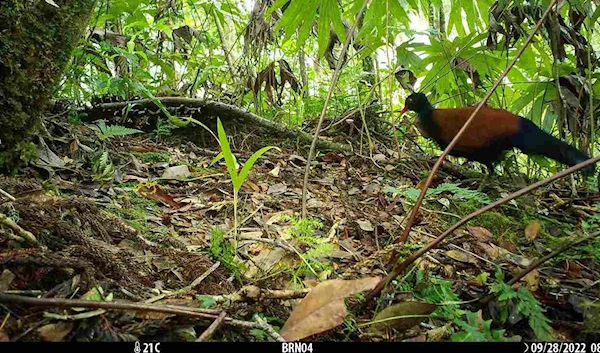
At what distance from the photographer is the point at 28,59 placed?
134 cm

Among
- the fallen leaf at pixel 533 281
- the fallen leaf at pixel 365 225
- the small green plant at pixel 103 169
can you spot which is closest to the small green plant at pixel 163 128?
the small green plant at pixel 103 169

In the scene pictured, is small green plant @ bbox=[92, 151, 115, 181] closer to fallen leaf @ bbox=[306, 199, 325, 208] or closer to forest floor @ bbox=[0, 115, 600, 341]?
forest floor @ bbox=[0, 115, 600, 341]

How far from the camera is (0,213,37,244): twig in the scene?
3.14 feet

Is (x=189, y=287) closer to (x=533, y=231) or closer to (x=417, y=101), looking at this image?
(x=533, y=231)

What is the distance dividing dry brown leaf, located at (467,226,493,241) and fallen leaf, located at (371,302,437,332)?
699 mm

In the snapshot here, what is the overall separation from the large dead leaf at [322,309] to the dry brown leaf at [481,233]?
2.77ft

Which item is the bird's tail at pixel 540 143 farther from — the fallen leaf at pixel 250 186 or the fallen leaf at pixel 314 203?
the fallen leaf at pixel 250 186

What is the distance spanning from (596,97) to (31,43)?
8.53 ft

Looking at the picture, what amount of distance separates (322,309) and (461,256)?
73cm

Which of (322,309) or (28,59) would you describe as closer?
(322,309)

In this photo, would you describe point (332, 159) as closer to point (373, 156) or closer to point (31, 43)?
point (373, 156)

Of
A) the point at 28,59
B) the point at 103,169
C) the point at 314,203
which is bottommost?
the point at 314,203

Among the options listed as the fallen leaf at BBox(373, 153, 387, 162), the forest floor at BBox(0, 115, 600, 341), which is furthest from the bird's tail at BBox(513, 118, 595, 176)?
the fallen leaf at BBox(373, 153, 387, 162)

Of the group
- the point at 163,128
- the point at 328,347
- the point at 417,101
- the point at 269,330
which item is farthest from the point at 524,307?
the point at 163,128
